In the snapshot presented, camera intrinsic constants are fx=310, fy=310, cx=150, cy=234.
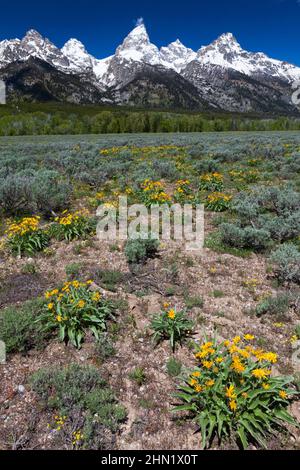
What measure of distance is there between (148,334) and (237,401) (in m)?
1.88

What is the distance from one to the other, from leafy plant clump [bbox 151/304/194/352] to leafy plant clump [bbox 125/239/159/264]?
206 cm

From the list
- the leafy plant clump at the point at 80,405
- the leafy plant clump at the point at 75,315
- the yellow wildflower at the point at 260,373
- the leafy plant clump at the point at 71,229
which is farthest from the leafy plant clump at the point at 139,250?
the yellow wildflower at the point at 260,373

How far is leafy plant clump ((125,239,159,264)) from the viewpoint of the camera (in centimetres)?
698

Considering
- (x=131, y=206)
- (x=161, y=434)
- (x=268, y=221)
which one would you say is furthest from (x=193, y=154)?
(x=161, y=434)

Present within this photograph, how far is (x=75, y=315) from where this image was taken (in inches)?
199

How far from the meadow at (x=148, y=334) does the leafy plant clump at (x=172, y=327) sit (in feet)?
0.06

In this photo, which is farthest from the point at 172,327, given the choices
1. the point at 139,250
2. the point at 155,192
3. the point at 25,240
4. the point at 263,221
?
the point at 155,192

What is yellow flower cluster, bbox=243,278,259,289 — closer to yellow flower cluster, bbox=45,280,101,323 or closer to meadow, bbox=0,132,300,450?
meadow, bbox=0,132,300,450

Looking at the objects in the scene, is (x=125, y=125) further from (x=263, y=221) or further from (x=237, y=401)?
(x=237, y=401)

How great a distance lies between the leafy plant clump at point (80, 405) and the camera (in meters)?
3.52

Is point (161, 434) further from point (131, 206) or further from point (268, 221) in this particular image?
point (131, 206)

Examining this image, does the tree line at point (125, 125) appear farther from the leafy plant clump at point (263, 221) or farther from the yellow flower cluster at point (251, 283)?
the yellow flower cluster at point (251, 283)

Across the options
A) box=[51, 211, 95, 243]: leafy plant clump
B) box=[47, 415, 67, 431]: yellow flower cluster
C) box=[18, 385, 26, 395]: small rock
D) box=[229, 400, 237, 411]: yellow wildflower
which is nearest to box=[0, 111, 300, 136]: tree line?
box=[51, 211, 95, 243]: leafy plant clump

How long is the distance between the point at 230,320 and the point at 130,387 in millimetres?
2083
